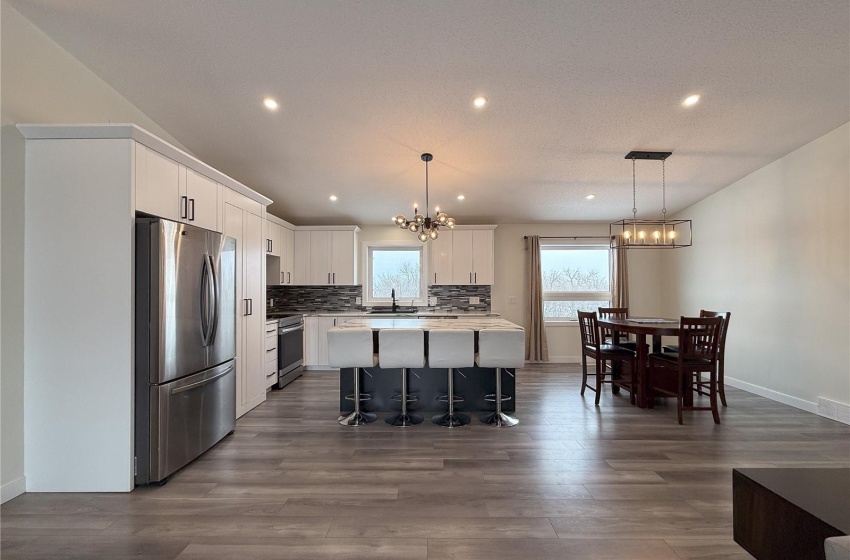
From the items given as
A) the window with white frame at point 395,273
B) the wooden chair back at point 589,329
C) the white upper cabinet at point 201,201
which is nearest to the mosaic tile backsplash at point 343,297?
the window with white frame at point 395,273

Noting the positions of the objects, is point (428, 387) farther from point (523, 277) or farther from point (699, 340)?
point (523, 277)

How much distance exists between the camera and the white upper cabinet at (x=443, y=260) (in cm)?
607

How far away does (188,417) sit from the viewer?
2582 mm

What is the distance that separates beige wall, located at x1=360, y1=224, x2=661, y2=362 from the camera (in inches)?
248

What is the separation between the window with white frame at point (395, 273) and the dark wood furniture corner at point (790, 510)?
538cm

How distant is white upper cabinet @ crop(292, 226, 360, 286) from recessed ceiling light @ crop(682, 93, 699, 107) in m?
4.47

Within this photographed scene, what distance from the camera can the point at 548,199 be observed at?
5.38 meters

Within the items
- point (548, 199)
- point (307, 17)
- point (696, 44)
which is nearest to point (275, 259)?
point (307, 17)

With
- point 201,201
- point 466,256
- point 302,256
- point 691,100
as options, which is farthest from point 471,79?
point 302,256

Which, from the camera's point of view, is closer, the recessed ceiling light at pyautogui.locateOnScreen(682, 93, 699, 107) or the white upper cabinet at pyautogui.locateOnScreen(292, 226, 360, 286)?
the recessed ceiling light at pyautogui.locateOnScreen(682, 93, 699, 107)

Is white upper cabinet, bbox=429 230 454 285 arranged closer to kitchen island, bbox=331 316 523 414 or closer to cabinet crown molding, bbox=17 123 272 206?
kitchen island, bbox=331 316 523 414

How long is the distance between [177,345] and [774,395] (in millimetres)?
5954

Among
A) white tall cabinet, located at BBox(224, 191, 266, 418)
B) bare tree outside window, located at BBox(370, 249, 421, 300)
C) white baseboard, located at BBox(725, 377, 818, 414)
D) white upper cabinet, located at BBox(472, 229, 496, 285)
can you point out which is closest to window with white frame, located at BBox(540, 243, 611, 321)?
white upper cabinet, located at BBox(472, 229, 496, 285)

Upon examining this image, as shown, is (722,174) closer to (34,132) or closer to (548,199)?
(548,199)
